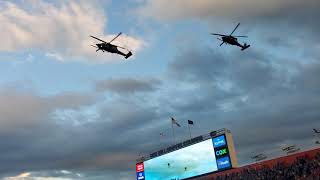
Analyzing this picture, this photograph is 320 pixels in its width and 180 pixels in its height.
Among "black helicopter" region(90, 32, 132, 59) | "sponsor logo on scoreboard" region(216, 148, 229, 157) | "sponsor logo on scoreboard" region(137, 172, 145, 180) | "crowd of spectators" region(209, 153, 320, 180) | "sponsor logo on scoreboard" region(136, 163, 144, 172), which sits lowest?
"crowd of spectators" region(209, 153, 320, 180)

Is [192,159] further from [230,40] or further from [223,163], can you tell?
[230,40]

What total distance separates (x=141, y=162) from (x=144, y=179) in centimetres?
427

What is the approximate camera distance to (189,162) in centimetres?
7525

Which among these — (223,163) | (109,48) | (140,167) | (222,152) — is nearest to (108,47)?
(109,48)

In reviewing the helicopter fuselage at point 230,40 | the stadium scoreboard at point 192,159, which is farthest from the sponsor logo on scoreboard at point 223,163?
the helicopter fuselage at point 230,40

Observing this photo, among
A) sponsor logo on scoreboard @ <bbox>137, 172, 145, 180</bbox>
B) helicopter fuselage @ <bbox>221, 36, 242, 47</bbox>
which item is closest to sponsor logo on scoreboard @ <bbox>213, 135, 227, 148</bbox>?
helicopter fuselage @ <bbox>221, 36, 242, 47</bbox>

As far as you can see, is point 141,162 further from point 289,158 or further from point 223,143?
point 289,158

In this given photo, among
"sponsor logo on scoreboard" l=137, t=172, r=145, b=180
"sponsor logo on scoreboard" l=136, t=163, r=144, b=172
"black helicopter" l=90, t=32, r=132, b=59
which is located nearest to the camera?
"black helicopter" l=90, t=32, r=132, b=59

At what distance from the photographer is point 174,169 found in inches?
3113

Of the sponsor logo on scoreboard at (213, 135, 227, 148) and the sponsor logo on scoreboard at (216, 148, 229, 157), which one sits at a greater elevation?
the sponsor logo on scoreboard at (213, 135, 227, 148)

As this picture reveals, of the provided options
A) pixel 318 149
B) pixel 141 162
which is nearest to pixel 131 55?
pixel 318 149

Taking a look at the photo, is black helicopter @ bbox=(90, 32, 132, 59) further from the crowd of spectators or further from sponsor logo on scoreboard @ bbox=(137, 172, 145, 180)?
sponsor logo on scoreboard @ bbox=(137, 172, 145, 180)

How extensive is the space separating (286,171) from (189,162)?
2026cm

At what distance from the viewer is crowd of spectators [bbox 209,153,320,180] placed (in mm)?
55656
